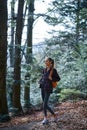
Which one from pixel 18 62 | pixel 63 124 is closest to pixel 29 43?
pixel 18 62

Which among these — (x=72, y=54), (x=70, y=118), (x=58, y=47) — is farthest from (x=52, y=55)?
(x=70, y=118)

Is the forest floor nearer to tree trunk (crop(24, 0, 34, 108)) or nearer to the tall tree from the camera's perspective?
the tall tree

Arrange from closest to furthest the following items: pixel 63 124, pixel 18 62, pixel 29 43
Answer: pixel 63 124 < pixel 18 62 < pixel 29 43

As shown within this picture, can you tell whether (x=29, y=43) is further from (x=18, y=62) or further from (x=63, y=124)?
(x=63, y=124)

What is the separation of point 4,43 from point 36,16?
16.7ft

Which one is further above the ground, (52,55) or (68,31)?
(68,31)

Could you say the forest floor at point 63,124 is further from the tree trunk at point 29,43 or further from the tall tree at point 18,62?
the tree trunk at point 29,43

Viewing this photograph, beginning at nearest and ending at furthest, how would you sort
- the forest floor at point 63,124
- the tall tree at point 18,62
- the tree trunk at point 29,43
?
1. the forest floor at point 63,124
2. the tall tree at point 18,62
3. the tree trunk at point 29,43

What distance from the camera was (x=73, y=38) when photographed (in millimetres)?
17469

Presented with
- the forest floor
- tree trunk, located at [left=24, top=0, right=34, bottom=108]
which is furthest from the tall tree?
the forest floor

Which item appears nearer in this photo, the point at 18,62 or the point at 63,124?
the point at 63,124

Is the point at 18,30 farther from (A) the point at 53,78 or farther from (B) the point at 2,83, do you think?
(A) the point at 53,78

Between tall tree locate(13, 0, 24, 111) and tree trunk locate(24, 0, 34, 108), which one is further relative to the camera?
tree trunk locate(24, 0, 34, 108)

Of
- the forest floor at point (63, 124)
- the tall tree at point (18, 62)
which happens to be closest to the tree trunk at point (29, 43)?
the tall tree at point (18, 62)
